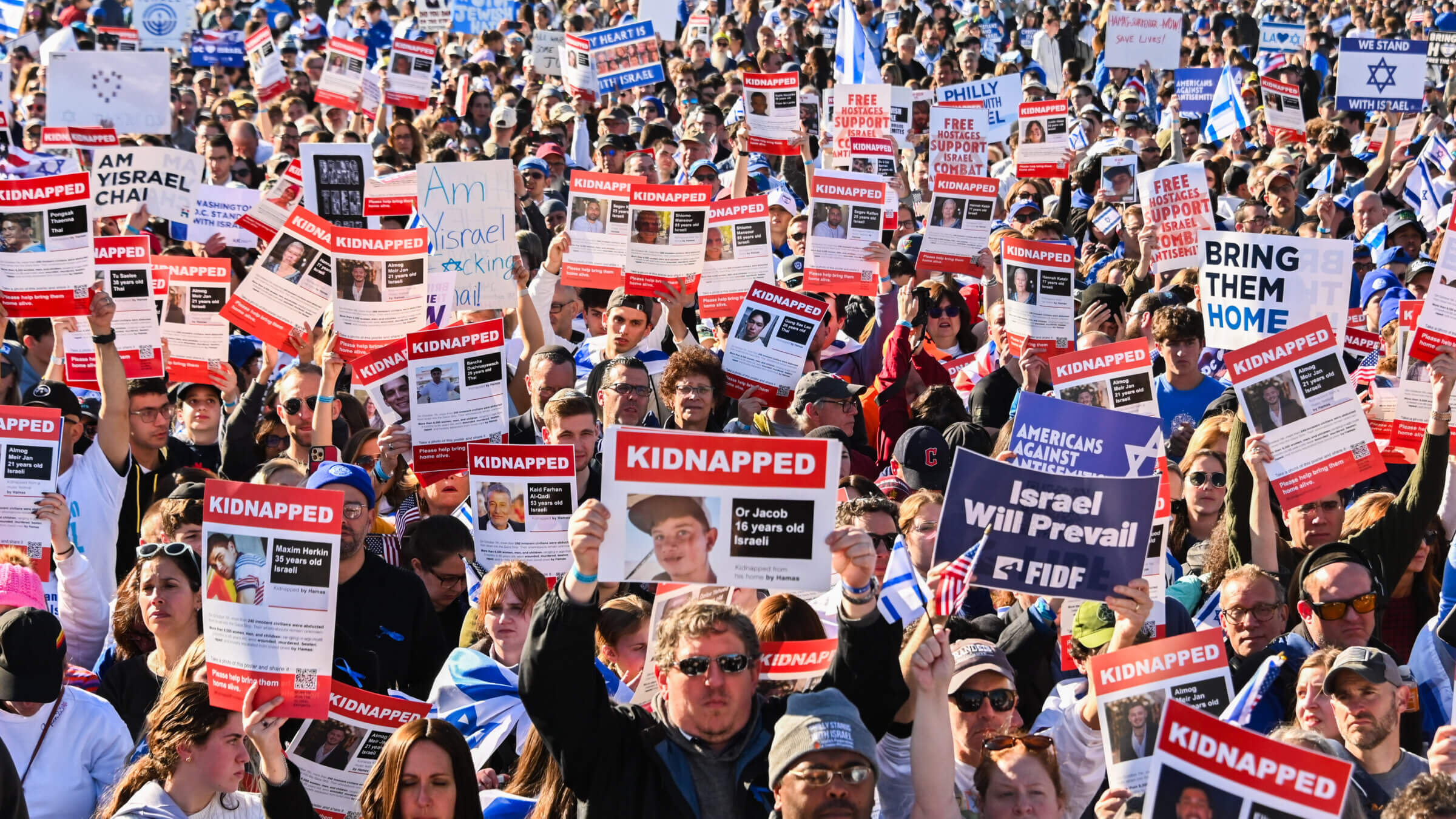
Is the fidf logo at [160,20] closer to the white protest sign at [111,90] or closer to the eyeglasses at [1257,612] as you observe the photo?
the white protest sign at [111,90]

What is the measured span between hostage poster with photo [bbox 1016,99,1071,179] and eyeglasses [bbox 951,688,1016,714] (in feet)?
30.1

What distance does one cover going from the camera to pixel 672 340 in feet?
32.7

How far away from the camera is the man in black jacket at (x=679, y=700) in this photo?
407 cm

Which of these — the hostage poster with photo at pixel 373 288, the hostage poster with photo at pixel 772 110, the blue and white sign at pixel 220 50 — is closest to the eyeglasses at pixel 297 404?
the hostage poster with photo at pixel 373 288

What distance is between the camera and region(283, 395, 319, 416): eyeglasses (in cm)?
790

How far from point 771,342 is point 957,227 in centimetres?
277

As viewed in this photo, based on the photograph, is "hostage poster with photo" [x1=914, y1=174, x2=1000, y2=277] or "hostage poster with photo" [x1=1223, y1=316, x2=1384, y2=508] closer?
"hostage poster with photo" [x1=1223, y1=316, x2=1384, y2=508]

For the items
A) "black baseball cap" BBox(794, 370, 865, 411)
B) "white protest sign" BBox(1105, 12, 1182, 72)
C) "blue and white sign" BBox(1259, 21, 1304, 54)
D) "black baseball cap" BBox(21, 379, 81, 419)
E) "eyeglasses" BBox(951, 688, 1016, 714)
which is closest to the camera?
"eyeglasses" BBox(951, 688, 1016, 714)

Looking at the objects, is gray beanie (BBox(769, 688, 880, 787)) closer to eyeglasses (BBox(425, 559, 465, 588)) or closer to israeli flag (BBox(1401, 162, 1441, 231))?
eyeglasses (BBox(425, 559, 465, 588))

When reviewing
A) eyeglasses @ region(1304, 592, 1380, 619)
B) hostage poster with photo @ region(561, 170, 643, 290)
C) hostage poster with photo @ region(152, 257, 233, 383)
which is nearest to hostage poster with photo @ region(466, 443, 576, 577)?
eyeglasses @ region(1304, 592, 1380, 619)

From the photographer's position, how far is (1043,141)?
1362cm

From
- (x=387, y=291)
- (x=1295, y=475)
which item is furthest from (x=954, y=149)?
(x=1295, y=475)

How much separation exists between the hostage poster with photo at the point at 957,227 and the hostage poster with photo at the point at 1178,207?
98 cm

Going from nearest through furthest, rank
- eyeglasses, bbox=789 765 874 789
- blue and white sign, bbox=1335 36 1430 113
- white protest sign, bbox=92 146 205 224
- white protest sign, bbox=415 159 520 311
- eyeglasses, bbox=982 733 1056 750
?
eyeglasses, bbox=789 765 874 789 < eyeglasses, bbox=982 733 1056 750 < white protest sign, bbox=415 159 520 311 < white protest sign, bbox=92 146 205 224 < blue and white sign, bbox=1335 36 1430 113
